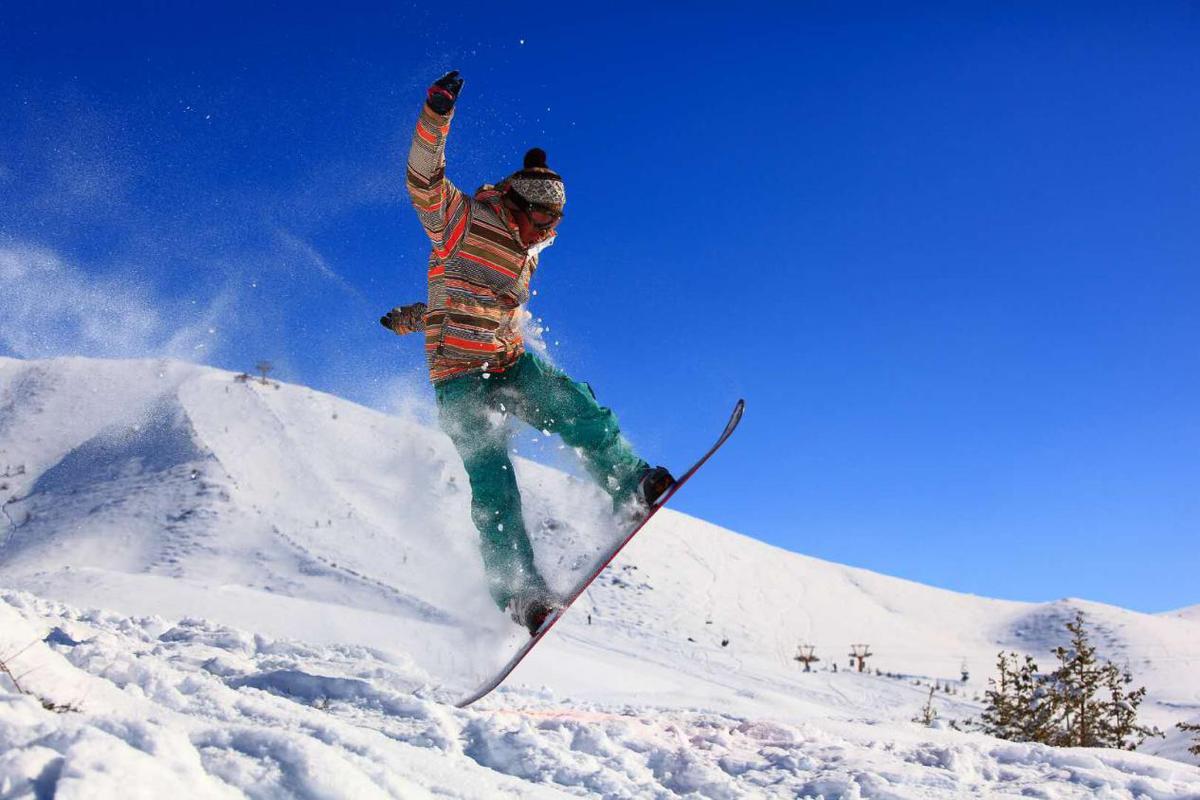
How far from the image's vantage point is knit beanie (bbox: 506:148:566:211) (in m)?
4.25

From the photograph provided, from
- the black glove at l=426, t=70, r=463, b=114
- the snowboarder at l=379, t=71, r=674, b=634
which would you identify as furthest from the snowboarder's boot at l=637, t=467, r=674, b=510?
the black glove at l=426, t=70, r=463, b=114

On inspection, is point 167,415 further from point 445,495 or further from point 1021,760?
point 1021,760

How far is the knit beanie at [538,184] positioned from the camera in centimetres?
425

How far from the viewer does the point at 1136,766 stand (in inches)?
136

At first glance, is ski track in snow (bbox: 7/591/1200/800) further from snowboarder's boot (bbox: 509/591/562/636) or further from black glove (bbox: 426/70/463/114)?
black glove (bbox: 426/70/463/114)

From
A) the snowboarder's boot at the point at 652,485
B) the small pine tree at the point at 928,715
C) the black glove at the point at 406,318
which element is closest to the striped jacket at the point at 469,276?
the black glove at the point at 406,318

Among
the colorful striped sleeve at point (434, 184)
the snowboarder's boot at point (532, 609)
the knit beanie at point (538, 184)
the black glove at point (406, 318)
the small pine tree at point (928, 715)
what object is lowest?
the snowboarder's boot at point (532, 609)

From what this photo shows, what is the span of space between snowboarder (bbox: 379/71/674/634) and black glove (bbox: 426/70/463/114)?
1.54 ft

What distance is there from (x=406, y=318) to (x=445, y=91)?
1.51 metres

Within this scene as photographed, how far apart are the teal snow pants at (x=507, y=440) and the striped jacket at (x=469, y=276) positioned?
0.46 feet

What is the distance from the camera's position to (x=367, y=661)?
4934mm

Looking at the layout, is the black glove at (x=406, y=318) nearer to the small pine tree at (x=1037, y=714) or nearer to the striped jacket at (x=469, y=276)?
the striped jacket at (x=469, y=276)

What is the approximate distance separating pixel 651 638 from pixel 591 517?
1151 cm

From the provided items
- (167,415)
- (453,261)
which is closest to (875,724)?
(453,261)
